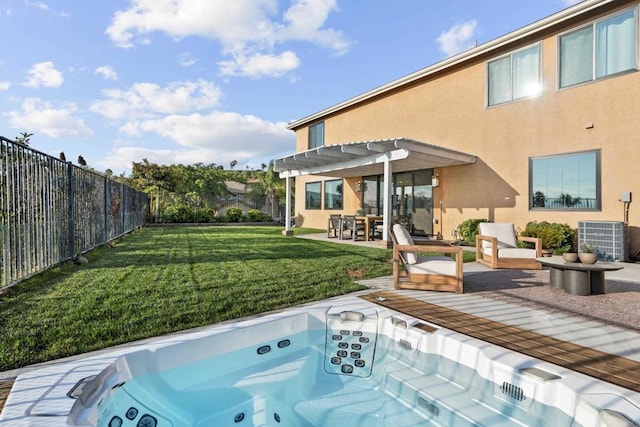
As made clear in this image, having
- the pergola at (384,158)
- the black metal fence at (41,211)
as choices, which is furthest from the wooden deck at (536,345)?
the pergola at (384,158)

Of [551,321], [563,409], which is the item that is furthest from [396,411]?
[551,321]

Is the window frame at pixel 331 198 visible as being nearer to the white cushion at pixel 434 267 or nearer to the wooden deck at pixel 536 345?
the white cushion at pixel 434 267

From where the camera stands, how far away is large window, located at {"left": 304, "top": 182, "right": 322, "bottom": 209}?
17272 millimetres

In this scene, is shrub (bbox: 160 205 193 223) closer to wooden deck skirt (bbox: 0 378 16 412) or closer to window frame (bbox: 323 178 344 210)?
window frame (bbox: 323 178 344 210)

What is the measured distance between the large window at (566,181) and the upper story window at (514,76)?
1987 millimetres

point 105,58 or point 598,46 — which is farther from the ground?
point 105,58

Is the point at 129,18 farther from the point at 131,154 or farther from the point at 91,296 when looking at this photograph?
the point at 131,154

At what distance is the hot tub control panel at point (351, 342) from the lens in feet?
10.9

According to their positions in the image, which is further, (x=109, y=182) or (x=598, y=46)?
(x=109, y=182)

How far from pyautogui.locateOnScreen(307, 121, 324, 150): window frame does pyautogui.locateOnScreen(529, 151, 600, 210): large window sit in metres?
10.3

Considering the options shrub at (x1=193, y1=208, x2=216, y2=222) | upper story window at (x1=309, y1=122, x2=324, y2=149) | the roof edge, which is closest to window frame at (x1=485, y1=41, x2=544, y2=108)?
the roof edge

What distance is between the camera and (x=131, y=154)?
26141 millimetres

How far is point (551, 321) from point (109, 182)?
36.3ft

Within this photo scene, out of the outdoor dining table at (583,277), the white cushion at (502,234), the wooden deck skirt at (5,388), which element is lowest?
the wooden deck skirt at (5,388)
